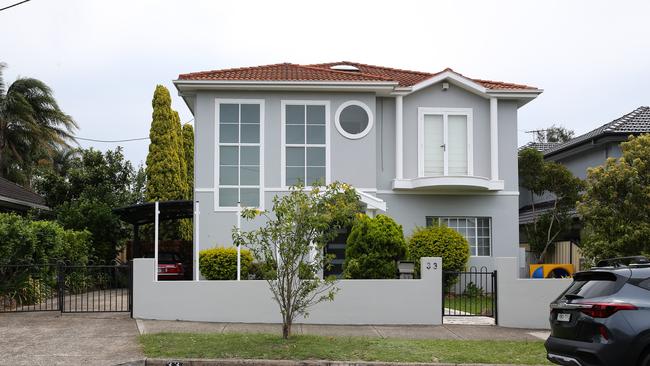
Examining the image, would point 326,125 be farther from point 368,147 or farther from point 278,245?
point 278,245

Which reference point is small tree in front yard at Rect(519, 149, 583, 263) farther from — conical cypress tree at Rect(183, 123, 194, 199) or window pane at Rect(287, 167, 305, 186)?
conical cypress tree at Rect(183, 123, 194, 199)

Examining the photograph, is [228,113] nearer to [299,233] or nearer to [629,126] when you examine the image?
[299,233]

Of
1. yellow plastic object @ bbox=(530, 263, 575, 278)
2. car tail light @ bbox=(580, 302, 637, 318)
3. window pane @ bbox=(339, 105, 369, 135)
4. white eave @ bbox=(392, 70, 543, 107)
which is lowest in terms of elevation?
yellow plastic object @ bbox=(530, 263, 575, 278)

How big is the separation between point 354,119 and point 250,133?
3065mm

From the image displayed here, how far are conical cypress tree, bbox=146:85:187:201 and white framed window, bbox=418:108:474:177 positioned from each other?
11.5m

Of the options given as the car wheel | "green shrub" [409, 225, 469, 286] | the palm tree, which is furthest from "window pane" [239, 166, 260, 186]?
the palm tree

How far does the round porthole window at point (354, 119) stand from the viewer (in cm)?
2003

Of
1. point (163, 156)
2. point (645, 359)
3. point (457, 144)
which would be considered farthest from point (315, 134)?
point (645, 359)

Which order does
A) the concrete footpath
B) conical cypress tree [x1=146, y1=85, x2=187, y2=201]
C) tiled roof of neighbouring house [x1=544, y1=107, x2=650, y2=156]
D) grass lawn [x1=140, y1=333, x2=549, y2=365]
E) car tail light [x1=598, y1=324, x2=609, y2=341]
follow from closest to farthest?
car tail light [x1=598, y1=324, x2=609, y2=341] → grass lawn [x1=140, y1=333, x2=549, y2=365] → the concrete footpath → tiled roof of neighbouring house [x1=544, y1=107, x2=650, y2=156] → conical cypress tree [x1=146, y1=85, x2=187, y2=201]

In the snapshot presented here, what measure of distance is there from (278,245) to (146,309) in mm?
4260

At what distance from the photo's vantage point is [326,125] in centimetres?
2000

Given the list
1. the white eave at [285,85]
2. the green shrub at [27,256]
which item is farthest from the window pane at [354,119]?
the green shrub at [27,256]

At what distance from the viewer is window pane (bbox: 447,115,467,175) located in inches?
819

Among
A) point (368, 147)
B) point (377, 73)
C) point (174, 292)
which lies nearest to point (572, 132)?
point (377, 73)
